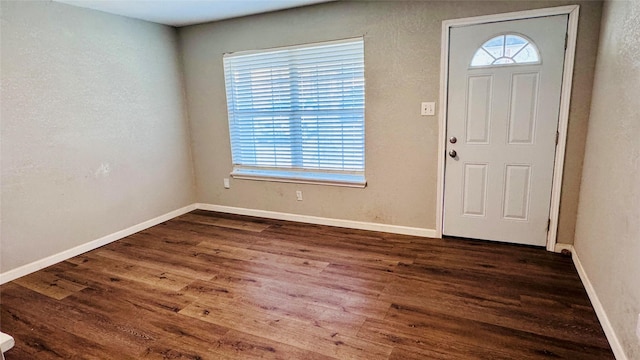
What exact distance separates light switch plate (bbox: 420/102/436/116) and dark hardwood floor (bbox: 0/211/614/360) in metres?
1.18

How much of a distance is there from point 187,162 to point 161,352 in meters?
2.93

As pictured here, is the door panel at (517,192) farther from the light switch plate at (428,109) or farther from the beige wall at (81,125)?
the beige wall at (81,125)

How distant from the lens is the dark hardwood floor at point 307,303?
194cm

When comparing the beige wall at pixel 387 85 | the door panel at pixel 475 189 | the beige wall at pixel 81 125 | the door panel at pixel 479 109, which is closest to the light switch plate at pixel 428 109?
the beige wall at pixel 387 85

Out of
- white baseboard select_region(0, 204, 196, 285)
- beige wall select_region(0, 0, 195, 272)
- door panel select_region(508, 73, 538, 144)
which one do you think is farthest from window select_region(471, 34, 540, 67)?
A: white baseboard select_region(0, 204, 196, 285)

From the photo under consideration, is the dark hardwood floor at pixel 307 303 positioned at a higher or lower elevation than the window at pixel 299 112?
lower

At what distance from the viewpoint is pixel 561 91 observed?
279 cm

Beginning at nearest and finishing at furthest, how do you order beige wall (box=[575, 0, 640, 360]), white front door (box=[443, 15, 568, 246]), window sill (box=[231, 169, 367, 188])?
1. beige wall (box=[575, 0, 640, 360])
2. white front door (box=[443, 15, 568, 246])
3. window sill (box=[231, 169, 367, 188])

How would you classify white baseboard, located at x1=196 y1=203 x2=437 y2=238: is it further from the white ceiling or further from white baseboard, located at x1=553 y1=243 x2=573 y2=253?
the white ceiling

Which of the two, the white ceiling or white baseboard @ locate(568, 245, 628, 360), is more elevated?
the white ceiling

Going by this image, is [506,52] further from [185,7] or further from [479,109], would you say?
[185,7]

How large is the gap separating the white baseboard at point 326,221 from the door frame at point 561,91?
0.94 ft

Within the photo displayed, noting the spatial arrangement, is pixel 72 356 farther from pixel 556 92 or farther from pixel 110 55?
pixel 556 92

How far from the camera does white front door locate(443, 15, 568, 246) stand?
2820 mm
